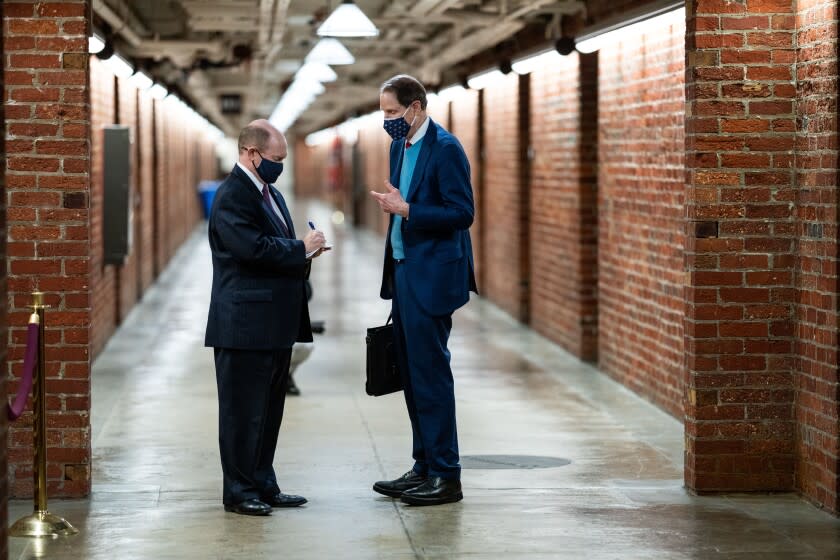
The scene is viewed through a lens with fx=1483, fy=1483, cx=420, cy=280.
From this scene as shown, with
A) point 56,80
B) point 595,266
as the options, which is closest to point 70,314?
point 56,80

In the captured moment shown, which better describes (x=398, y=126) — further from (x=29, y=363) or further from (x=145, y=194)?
(x=145, y=194)

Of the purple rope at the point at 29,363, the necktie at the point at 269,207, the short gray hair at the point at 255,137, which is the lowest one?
the purple rope at the point at 29,363

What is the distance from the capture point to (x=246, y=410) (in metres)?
6.62

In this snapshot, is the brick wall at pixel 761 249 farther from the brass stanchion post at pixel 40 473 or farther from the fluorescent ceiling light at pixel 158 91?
the fluorescent ceiling light at pixel 158 91

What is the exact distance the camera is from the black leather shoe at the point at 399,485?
7.08 metres

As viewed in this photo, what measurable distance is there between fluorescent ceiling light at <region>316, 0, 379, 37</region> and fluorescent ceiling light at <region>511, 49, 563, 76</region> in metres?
2.38

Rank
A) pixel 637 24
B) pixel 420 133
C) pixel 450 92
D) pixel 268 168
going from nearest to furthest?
pixel 268 168 < pixel 420 133 < pixel 637 24 < pixel 450 92

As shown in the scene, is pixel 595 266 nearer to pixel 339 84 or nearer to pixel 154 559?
pixel 154 559

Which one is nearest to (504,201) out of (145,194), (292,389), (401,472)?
(145,194)

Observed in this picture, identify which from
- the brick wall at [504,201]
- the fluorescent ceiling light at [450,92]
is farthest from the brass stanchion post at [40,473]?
the fluorescent ceiling light at [450,92]

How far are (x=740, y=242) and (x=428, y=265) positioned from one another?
152 cm

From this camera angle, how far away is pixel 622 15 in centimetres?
968

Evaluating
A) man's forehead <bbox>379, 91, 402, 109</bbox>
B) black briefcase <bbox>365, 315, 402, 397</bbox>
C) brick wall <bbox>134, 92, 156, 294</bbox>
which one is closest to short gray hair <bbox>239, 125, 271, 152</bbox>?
man's forehead <bbox>379, 91, 402, 109</bbox>

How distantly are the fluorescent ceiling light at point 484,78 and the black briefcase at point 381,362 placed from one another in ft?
26.6
